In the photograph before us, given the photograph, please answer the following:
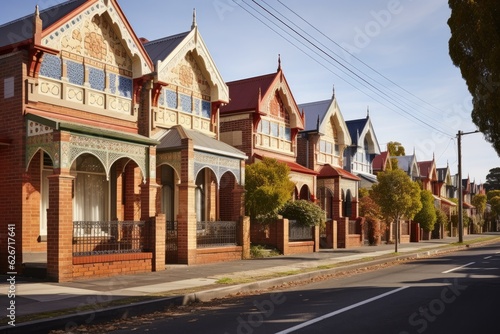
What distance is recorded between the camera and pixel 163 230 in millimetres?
16609

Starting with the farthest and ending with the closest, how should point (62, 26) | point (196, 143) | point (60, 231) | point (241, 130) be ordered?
point (241, 130) → point (196, 143) → point (62, 26) → point (60, 231)

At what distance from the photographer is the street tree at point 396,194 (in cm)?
2577

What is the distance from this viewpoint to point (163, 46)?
21906 millimetres

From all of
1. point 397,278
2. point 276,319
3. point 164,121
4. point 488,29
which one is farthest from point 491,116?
point 164,121

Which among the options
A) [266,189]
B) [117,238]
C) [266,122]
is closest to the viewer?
[117,238]

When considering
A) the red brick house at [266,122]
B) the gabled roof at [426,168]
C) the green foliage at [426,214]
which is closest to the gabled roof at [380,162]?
the green foliage at [426,214]

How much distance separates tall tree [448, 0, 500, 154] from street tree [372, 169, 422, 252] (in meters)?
9.81

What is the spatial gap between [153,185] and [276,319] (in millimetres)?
8496

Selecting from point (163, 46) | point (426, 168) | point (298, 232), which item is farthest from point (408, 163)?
point (163, 46)

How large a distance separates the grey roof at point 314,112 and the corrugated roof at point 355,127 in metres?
4.72

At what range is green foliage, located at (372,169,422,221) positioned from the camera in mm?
25766

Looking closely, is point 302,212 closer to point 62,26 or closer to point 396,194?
point 396,194

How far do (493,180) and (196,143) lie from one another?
120 meters

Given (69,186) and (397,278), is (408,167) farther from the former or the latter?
(69,186)
